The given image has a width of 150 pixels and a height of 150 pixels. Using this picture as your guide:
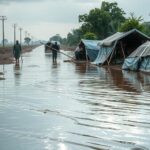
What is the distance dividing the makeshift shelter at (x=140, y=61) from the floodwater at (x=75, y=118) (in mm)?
8167

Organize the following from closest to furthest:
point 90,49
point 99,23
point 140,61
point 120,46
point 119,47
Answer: point 140,61 < point 120,46 < point 119,47 < point 90,49 < point 99,23

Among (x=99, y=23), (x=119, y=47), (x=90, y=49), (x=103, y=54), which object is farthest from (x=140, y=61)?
(x=99, y=23)

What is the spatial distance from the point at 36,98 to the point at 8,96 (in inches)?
41.8

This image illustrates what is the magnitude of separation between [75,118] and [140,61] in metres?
16.2

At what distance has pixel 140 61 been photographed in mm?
26078

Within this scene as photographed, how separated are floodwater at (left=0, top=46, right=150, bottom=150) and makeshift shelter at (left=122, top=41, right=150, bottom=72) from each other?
26.8 feet

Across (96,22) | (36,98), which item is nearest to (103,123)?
(36,98)

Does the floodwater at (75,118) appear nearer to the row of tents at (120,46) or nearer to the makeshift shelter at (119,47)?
the row of tents at (120,46)

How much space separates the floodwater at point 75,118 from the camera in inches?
311

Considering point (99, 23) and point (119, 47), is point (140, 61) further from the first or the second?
point (99, 23)

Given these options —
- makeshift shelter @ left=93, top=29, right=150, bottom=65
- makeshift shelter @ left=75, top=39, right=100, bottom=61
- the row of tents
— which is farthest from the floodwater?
makeshift shelter @ left=75, top=39, right=100, bottom=61

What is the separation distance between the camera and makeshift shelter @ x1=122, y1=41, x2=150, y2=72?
82.1 ft

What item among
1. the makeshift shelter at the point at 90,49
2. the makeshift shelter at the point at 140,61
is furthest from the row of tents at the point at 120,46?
the makeshift shelter at the point at 90,49

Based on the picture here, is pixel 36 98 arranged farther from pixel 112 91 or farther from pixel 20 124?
pixel 20 124
